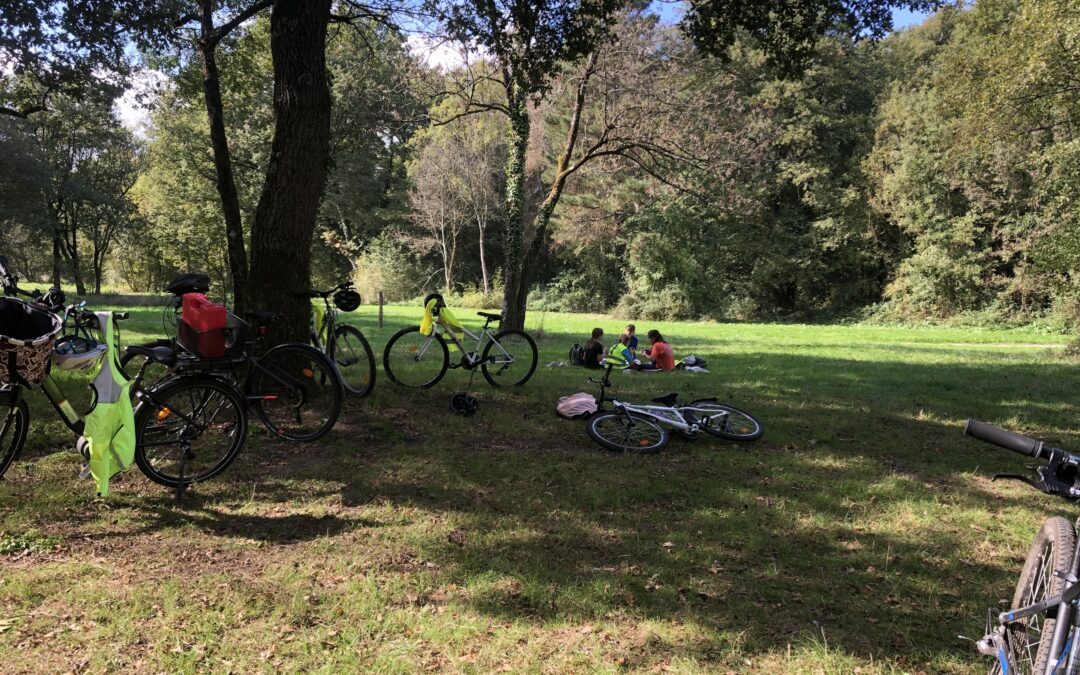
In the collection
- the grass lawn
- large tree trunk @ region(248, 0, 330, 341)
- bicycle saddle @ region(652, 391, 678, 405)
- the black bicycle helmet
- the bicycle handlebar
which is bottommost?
the grass lawn

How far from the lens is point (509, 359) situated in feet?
22.9

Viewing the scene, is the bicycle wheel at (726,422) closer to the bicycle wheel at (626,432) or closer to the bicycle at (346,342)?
the bicycle wheel at (626,432)

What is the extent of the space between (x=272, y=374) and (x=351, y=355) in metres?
1.81

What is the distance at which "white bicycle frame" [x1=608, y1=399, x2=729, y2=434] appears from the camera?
5199 mm

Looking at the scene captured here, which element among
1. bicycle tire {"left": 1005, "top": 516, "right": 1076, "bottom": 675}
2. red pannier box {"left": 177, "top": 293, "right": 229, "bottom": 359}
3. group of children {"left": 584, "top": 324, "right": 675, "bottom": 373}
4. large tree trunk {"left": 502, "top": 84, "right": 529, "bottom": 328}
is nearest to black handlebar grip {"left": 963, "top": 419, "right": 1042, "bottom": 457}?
bicycle tire {"left": 1005, "top": 516, "right": 1076, "bottom": 675}

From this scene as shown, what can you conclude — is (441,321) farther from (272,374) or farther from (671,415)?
(671,415)

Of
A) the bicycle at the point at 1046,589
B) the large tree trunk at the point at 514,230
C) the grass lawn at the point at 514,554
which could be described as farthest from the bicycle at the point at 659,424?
the large tree trunk at the point at 514,230

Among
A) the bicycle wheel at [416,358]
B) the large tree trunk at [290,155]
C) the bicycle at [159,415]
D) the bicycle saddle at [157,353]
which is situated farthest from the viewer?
the bicycle wheel at [416,358]

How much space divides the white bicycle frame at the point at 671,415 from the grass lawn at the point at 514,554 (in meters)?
0.18

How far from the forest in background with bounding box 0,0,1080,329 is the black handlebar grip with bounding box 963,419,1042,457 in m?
11.1

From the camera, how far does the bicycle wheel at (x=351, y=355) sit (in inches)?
238

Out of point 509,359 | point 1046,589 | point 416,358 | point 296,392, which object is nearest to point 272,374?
point 296,392

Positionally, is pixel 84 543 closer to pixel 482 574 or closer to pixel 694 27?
pixel 482 574

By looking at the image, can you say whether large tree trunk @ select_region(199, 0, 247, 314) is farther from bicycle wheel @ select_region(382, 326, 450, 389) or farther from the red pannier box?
the red pannier box
